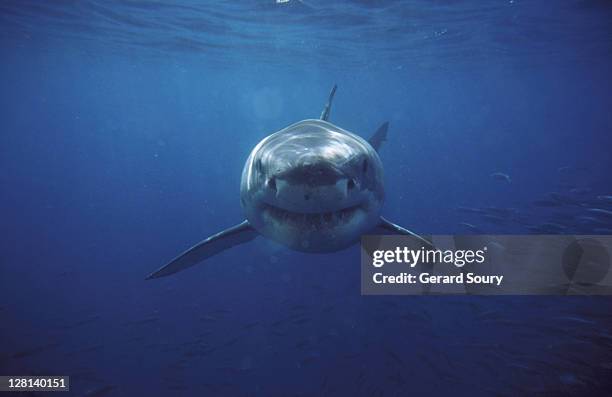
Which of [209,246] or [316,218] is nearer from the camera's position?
[316,218]

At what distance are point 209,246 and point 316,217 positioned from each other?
2.61 metres

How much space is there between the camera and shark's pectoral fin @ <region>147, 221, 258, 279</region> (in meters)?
4.93

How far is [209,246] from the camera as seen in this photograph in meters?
5.04

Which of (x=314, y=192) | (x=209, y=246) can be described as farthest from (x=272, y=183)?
(x=209, y=246)

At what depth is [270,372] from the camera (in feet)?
20.2

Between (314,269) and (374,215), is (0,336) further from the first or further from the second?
(374,215)

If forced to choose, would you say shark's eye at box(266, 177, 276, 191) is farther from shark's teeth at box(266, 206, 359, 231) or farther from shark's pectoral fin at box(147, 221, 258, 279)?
shark's pectoral fin at box(147, 221, 258, 279)

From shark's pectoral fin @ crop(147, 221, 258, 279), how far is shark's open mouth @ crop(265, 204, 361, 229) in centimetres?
185

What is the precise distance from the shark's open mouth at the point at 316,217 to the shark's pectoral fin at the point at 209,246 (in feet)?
6.08

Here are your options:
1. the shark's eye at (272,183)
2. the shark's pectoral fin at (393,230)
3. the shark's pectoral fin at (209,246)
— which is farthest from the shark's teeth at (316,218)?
the shark's pectoral fin at (209,246)

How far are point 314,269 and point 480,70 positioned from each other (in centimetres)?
3389

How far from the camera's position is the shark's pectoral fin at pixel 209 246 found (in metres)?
4.93

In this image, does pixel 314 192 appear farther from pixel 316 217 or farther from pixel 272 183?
pixel 272 183

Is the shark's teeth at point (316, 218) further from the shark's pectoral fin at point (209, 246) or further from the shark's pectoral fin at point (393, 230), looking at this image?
the shark's pectoral fin at point (209, 246)
